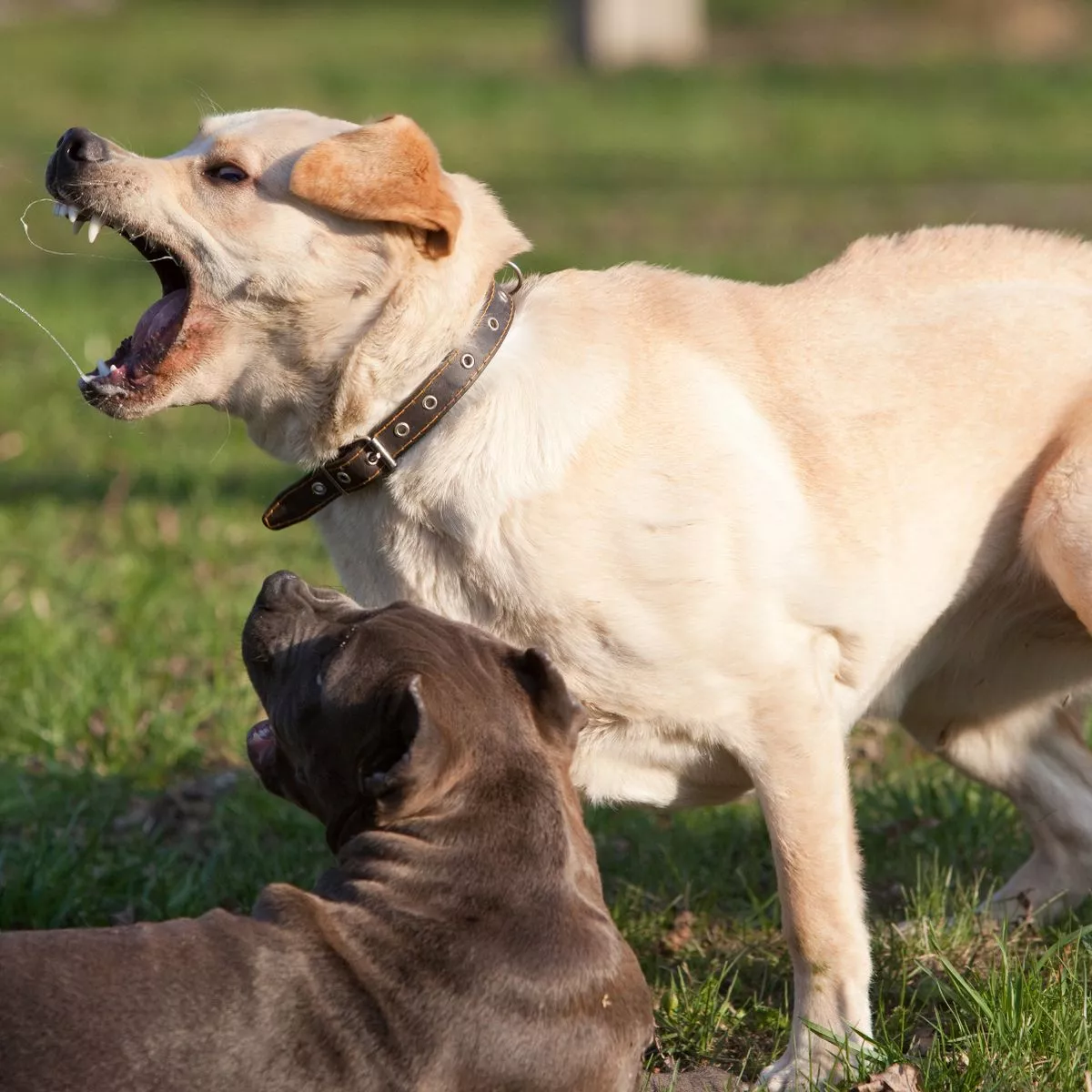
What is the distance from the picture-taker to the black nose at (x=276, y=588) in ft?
11.9

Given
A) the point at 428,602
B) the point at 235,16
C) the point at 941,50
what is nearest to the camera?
the point at 428,602

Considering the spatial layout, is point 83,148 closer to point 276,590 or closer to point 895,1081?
point 276,590

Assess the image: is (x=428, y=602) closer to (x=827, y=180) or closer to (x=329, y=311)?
(x=329, y=311)

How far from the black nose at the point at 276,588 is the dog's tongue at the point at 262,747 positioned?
0.25 metres

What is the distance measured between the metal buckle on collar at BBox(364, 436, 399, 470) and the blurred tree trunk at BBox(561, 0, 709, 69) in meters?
21.2

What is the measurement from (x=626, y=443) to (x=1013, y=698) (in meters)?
1.46

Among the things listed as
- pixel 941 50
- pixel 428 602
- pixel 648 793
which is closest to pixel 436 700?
pixel 428 602

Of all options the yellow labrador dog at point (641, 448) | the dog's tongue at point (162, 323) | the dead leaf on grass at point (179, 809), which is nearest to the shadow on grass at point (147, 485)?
the dead leaf on grass at point (179, 809)

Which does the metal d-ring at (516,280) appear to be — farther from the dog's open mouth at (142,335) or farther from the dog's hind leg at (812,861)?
the dog's hind leg at (812,861)

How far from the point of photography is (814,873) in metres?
3.82

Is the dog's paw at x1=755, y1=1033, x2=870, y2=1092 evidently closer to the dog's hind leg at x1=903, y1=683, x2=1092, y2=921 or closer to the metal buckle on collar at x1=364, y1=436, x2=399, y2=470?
the dog's hind leg at x1=903, y1=683, x2=1092, y2=921

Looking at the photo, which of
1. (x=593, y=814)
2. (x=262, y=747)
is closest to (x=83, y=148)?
(x=262, y=747)

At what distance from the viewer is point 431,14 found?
32938 millimetres

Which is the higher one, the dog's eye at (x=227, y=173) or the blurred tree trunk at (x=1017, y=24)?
the dog's eye at (x=227, y=173)
